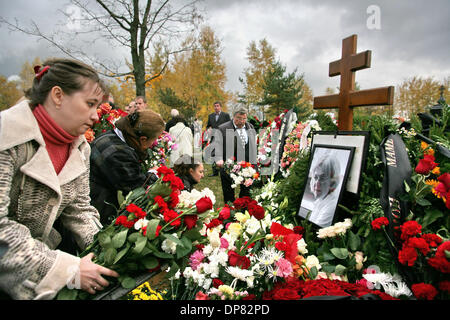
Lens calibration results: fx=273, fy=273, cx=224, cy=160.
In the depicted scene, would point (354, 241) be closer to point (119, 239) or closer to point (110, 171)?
point (119, 239)

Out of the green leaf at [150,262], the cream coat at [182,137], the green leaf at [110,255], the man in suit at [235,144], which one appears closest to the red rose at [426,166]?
the green leaf at [150,262]

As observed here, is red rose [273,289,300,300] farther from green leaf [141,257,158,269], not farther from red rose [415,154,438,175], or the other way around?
red rose [415,154,438,175]

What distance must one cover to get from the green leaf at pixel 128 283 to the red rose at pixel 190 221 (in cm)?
31

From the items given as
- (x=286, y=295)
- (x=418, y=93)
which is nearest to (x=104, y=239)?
(x=286, y=295)

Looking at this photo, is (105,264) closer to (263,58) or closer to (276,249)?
(276,249)

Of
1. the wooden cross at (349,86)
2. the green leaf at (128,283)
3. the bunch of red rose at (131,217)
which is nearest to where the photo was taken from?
the green leaf at (128,283)

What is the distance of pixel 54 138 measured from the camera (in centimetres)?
124

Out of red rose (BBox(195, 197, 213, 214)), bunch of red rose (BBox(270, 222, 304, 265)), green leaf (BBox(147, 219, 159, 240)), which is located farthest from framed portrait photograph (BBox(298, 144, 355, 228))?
green leaf (BBox(147, 219, 159, 240))

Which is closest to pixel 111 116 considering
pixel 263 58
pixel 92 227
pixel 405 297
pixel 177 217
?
pixel 92 227

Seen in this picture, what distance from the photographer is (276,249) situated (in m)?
1.21

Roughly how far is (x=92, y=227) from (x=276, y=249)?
1.03 m

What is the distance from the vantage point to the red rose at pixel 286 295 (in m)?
1.01

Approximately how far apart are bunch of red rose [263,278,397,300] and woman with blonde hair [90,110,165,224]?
1340 mm

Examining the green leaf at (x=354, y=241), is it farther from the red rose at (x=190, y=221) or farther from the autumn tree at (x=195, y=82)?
the autumn tree at (x=195, y=82)
